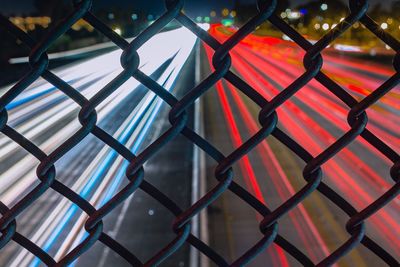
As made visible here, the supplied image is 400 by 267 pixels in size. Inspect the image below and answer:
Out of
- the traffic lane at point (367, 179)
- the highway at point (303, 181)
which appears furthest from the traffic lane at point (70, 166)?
the traffic lane at point (367, 179)

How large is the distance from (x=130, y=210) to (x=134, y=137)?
688cm

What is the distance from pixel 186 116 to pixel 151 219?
10.4 m

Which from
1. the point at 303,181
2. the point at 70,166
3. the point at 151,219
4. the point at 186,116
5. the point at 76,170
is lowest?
the point at 186,116

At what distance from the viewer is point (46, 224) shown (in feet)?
35.8

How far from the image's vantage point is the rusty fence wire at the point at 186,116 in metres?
1.28

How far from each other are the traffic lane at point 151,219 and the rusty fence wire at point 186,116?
769cm

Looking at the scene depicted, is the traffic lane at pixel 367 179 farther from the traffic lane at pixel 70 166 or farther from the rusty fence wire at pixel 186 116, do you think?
the rusty fence wire at pixel 186 116

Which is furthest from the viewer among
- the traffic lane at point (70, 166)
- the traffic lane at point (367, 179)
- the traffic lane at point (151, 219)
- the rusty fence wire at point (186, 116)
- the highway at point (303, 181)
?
the traffic lane at point (70, 166)

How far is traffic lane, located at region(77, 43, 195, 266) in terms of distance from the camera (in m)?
9.42

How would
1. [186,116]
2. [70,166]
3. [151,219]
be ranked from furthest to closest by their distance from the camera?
[70,166] < [151,219] < [186,116]

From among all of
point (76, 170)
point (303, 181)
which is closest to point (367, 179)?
point (303, 181)

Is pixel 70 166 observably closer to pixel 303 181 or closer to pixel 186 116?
pixel 303 181

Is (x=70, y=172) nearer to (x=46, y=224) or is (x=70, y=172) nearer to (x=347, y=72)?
(x=46, y=224)

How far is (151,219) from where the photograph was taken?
11.5 metres
